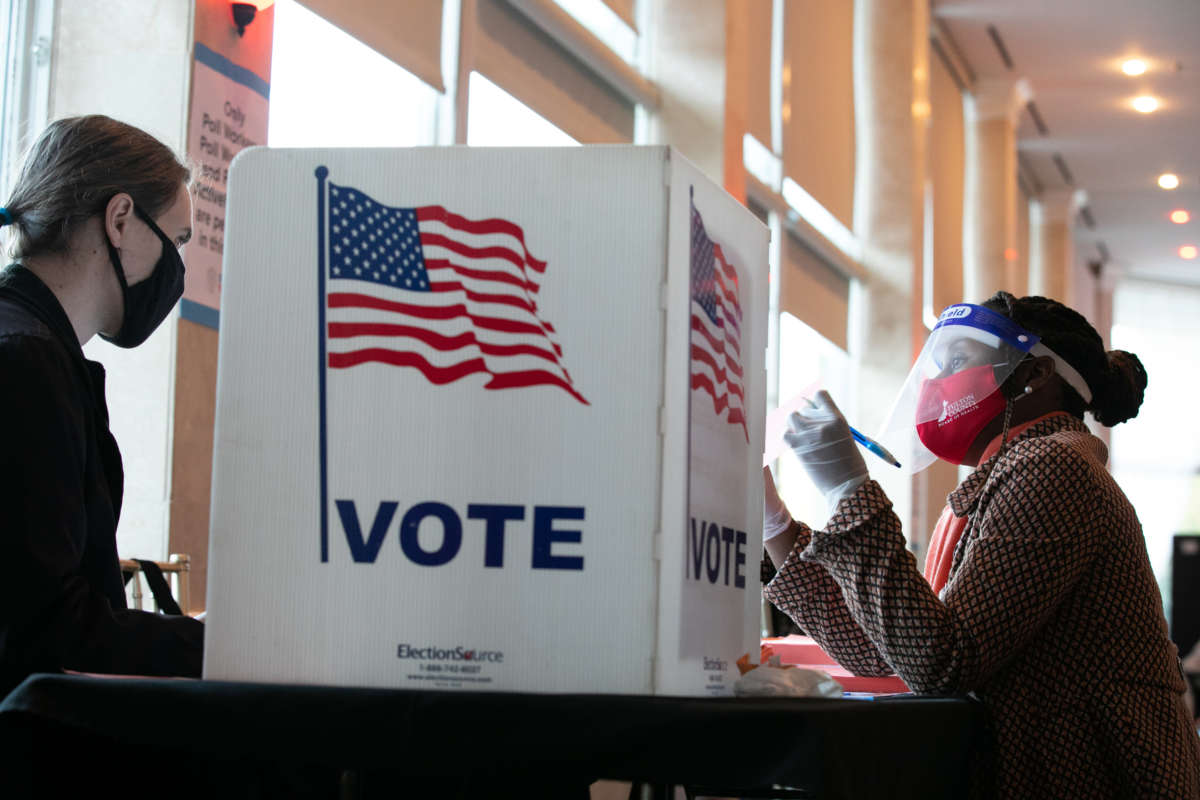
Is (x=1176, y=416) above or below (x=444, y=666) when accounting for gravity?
above

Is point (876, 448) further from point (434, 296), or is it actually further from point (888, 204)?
point (888, 204)

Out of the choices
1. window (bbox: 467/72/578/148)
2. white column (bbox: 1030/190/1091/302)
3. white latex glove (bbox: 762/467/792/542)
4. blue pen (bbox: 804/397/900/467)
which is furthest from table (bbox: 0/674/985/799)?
white column (bbox: 1030/190/1091/302)

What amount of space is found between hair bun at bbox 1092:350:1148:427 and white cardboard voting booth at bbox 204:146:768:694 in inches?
36.9

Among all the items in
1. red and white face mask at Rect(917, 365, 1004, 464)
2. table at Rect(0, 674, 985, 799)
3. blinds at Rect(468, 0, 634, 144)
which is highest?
blinds at Rect(468, 0, 634, 144)

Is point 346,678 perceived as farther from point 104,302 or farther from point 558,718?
point 104,302

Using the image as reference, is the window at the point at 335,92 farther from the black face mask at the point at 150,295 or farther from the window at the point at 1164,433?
the window at the point at 1164,433

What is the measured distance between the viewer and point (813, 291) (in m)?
7.25

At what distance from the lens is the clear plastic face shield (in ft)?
5.62

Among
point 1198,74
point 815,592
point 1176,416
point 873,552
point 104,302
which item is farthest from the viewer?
point 1176,416

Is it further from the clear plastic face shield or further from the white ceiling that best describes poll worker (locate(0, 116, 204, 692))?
the white ceiling

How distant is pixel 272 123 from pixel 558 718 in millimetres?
2619

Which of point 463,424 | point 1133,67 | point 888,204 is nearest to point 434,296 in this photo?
point 463,424

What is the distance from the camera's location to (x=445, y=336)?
39.1 inches

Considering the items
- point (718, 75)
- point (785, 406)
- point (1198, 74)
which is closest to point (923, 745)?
point (785, 406)
